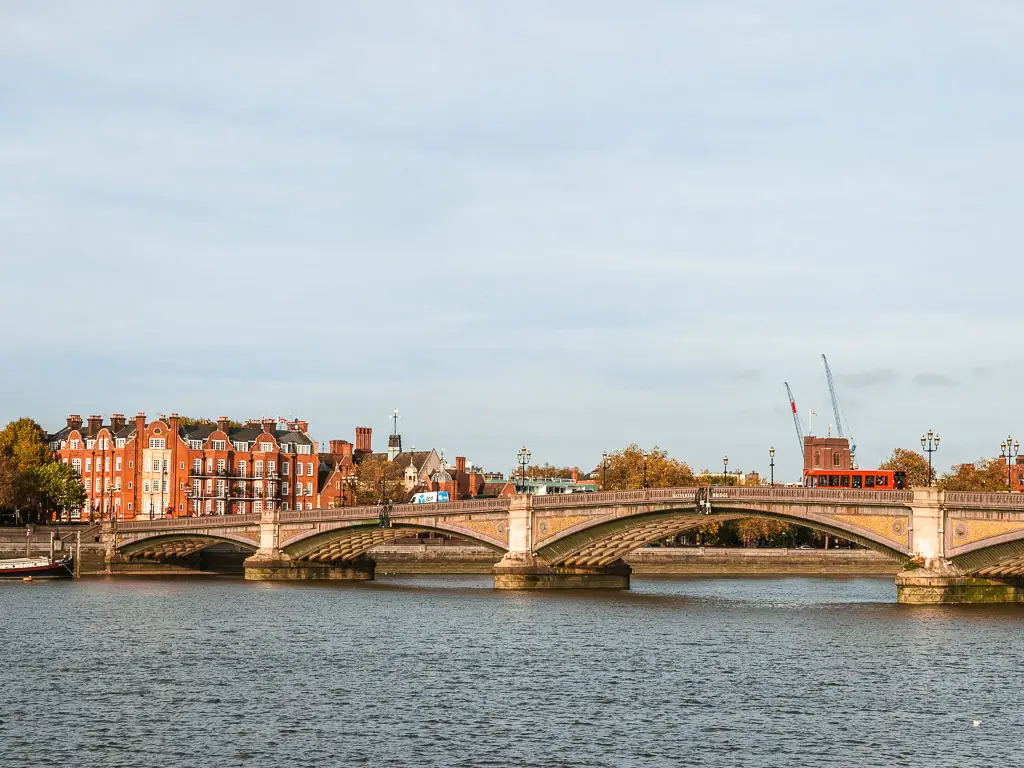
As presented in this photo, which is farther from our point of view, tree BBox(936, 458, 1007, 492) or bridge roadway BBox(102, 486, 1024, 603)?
tree BBox(936, 458, 1007, 492)

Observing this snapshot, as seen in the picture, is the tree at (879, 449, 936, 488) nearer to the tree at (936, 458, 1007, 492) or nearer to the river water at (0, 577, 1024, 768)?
the tree at (936, 458, 1007, 492)

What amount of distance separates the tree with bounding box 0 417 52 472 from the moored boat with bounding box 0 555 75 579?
33819 millimetres

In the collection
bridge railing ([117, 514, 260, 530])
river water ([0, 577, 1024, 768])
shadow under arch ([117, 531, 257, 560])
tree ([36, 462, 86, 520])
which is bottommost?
river water ([0, 577, 1024, 768])

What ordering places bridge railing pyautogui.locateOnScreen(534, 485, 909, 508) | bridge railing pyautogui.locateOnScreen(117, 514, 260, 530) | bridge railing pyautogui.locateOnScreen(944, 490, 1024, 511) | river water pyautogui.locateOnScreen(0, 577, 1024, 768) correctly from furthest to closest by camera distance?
bridge railing pyautogui.locateOnScreen(117, 514, 260, 530) → bridge railing pyautogui.locateOnScreen(534, 485, 909, 508) → bridge railing pyautogui.locateOnScreen(944, 490, 1024, 511) → river water pyautogui.locateOnScreen(0, 577, 1024, 768)

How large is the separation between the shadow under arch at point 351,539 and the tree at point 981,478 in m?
69.3

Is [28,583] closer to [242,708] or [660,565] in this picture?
[660,565]

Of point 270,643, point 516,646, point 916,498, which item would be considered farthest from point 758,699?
point 916,498

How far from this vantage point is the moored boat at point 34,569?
398 ft

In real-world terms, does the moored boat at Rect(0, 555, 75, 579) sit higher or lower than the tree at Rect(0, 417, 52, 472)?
lower

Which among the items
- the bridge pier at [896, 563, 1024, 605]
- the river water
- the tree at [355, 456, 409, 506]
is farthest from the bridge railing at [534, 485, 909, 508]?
the tree at [355, 456, 409, 506]

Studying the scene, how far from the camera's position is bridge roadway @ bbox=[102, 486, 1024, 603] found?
86.2 metres

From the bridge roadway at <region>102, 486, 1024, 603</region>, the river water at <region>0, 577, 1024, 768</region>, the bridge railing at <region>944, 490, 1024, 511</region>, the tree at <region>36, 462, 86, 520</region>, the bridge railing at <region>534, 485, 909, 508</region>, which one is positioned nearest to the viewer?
the river water at <region>0, 577, 1024, 768</region>

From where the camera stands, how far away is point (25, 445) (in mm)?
167375

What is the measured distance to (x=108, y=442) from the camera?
170000mm
